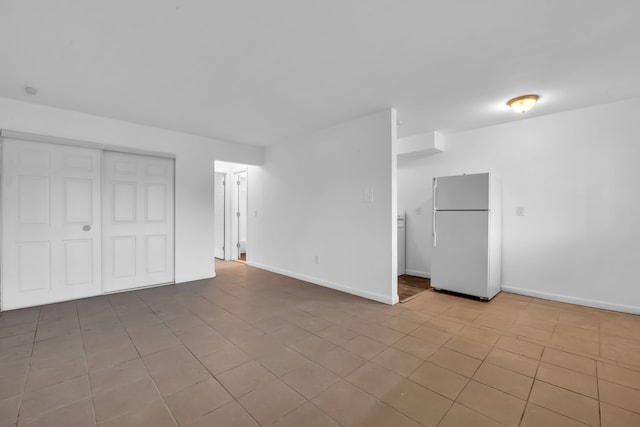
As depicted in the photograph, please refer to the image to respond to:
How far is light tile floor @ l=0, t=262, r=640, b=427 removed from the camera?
1.60 metres

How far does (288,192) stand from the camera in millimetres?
4930

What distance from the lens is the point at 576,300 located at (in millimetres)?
3496

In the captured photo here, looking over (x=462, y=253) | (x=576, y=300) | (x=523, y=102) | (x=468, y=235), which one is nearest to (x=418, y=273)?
(x=462, y=253)

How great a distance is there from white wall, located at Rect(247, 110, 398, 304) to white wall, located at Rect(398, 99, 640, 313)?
6.10 ft

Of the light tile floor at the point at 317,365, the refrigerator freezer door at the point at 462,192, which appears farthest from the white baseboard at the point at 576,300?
the refrigerator freezer door at the point at 462,192

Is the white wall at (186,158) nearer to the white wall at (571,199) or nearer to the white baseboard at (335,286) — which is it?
the white baseboard at (335,286)

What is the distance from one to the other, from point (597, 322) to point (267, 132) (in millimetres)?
4783

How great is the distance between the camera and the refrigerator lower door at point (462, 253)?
362 centimetres

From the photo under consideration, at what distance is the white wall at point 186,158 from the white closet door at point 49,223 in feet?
1.03

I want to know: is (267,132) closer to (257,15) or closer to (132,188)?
(132,188)

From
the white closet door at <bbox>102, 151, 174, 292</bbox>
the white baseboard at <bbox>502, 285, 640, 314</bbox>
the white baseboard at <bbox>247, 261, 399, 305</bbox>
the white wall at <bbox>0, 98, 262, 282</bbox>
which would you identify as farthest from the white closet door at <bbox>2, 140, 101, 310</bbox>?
the white baseboard at <bbox>502, 285, 640, 314</bbox>

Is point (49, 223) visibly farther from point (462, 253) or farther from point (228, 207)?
point (462, 253)

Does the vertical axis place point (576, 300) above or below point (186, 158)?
below

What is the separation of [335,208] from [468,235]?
1864 millimetres
